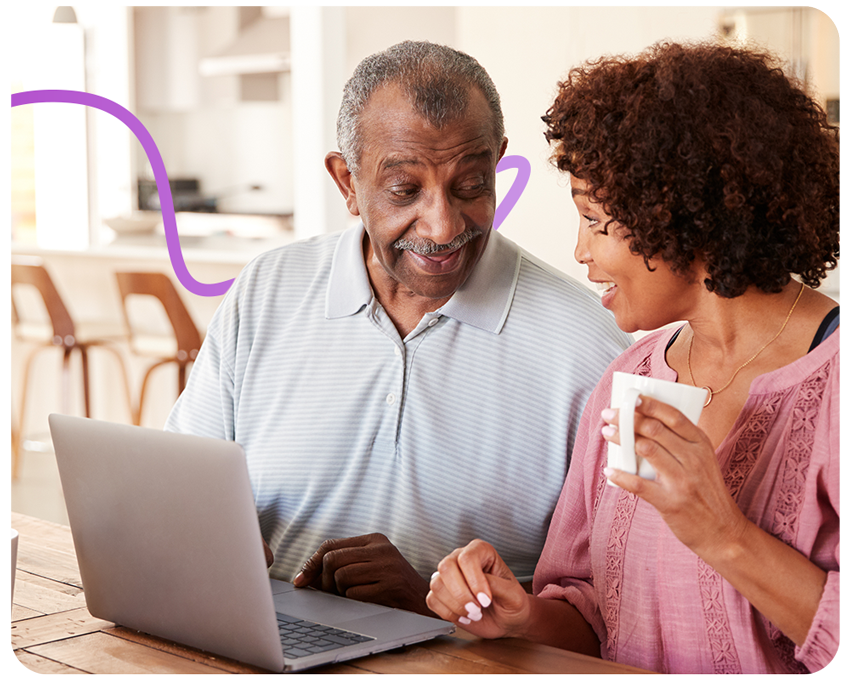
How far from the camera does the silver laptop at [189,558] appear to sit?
1034 mm

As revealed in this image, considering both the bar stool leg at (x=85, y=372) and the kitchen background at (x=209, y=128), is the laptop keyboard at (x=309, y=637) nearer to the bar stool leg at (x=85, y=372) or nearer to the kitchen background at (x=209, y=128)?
the kitchen background at (x=209, y=128)

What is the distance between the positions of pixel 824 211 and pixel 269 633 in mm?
805

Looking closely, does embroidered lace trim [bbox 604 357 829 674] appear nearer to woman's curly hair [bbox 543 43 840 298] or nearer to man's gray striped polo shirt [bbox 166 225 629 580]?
woman's curly hair [bbox 543 43 840 298]

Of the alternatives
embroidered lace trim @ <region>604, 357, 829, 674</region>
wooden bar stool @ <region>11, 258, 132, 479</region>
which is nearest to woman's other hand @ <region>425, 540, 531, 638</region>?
embroidered lace trim @ <region>604, 357, 829, 674</region>

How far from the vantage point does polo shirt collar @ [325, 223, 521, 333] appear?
164 cm

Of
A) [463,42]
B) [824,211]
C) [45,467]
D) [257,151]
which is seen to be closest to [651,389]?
[824,211]

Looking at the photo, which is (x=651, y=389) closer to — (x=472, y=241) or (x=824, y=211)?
(x=824, y=211)

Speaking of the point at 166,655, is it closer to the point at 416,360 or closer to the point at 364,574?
the point at 364,574

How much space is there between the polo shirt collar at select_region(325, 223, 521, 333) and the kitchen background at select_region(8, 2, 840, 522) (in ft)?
3.25

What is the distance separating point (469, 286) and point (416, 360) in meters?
0.15

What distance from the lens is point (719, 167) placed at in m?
1.13

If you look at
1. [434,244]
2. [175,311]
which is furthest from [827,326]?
[175,311]

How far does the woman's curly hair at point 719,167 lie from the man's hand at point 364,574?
0.55m

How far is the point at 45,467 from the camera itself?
5.07m
